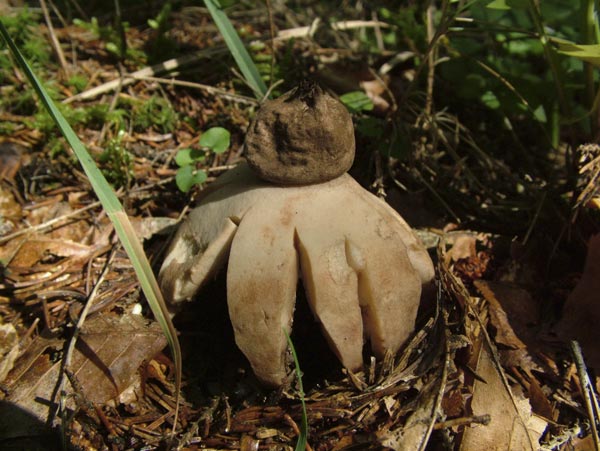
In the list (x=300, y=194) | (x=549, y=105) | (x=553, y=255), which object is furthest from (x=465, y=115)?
(x=300, y=194)

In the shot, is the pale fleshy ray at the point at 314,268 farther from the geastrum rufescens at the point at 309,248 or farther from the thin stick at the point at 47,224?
the thin stick at the point at 47,224

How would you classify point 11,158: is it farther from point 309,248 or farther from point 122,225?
point 309,248

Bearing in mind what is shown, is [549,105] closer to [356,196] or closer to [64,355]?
[356,196]

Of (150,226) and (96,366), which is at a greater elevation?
(150,226)

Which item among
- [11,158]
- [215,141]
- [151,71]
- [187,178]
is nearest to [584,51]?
[215,141]


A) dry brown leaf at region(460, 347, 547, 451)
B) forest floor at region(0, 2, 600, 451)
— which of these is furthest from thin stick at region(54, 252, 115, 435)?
dry brown leaf at region(460, 347, 547, 451)

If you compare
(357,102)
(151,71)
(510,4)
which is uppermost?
(510,4)
